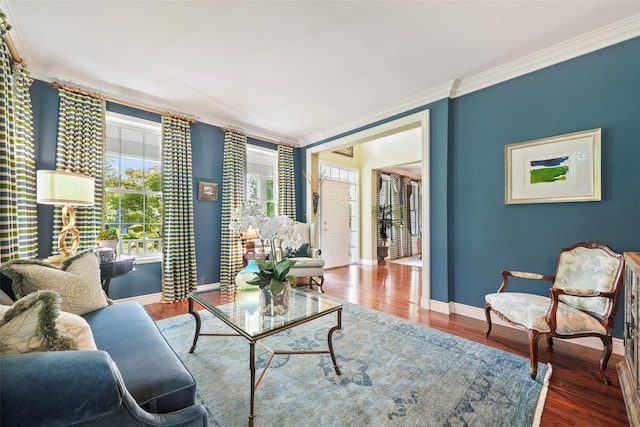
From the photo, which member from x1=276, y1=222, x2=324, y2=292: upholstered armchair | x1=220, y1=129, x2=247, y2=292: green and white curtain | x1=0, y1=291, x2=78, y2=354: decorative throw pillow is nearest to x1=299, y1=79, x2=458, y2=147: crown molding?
x1=220, y1=129, x2=247, y2=292: green and white curtain

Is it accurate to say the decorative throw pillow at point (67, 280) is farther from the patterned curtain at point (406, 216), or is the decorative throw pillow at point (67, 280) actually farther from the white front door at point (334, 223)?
the patterned curtain at point (406, 216)

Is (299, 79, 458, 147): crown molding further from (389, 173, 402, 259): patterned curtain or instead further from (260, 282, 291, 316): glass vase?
(389, 173, 402, 259): patterned curtain

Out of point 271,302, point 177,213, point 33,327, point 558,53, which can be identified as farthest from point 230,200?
point 558,53

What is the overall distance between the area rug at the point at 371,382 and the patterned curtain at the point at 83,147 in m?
1.64

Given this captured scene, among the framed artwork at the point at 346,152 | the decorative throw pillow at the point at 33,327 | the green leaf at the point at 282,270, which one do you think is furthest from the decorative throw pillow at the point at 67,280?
the framed artwork at the point at 346,152

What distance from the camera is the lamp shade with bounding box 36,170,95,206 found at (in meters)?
2.09

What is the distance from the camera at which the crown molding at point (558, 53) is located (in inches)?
84.4

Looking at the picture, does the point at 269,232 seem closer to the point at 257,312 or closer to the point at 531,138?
the point at 257,312

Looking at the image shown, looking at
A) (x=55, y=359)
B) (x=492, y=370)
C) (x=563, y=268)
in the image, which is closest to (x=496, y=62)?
(x=563, y=268)

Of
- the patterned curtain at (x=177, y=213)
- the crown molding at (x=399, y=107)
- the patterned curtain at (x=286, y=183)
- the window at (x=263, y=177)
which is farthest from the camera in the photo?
the patterned curtain at (x=286, y=183)

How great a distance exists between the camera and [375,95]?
3.34 metres

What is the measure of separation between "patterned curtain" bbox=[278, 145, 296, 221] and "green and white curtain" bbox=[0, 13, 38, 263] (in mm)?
3092

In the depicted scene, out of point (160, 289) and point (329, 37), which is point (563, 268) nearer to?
point (329, 37)

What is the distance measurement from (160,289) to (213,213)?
1.27 meters
